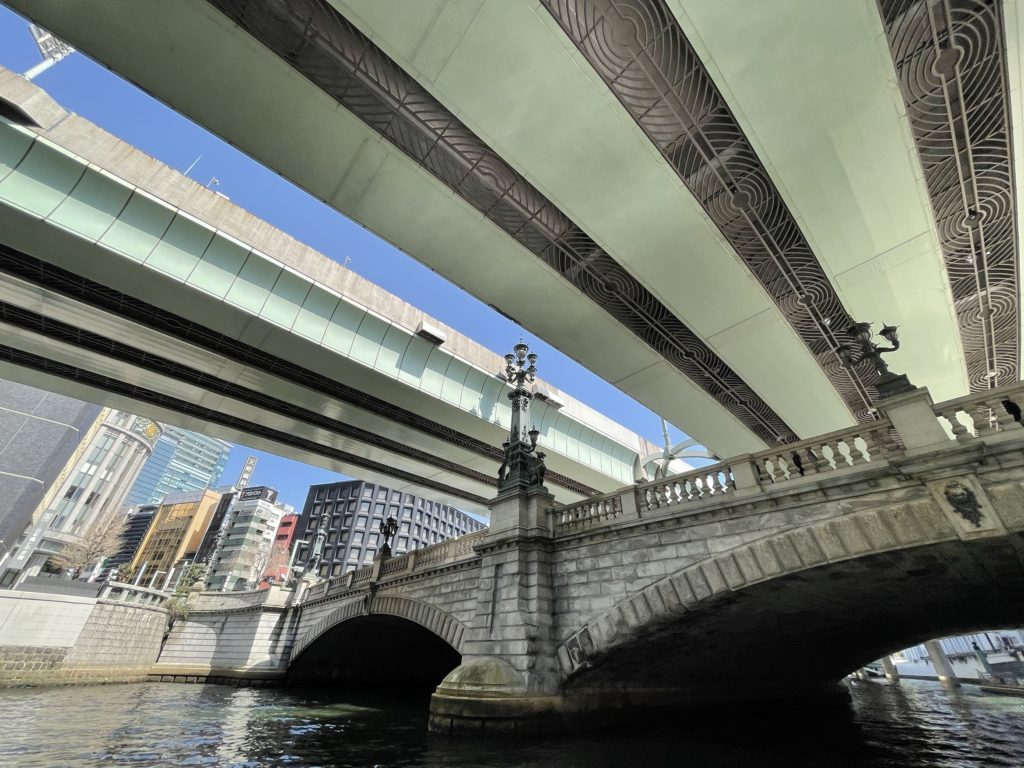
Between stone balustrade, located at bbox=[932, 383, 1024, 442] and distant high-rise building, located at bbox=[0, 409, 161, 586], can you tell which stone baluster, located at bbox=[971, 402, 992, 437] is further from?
distant high-rise building, located at bbox=[0, 409, 161, 586]

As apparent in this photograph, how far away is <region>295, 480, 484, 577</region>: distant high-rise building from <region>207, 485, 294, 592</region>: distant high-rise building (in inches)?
298

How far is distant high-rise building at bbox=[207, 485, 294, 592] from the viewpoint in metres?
78.1

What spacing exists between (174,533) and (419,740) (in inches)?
4267

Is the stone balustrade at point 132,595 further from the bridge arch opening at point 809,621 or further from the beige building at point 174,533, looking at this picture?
the beige building at point 174,533

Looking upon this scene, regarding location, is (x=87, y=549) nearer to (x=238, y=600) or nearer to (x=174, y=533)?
(x=238, y=600)

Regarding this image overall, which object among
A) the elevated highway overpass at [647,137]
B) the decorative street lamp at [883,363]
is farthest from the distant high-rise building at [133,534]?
the decorative street lamp at [883,363]

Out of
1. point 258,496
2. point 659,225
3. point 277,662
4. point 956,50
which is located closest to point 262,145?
point 659,225

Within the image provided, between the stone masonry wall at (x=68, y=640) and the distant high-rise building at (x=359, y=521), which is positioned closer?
the stone masonry wall at (x=68, y=640)

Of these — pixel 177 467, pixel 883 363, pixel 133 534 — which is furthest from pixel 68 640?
pixel 177 467

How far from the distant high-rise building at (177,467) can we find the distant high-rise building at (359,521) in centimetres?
8929

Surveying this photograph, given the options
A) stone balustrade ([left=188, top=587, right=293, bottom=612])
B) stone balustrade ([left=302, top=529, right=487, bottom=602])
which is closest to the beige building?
stone balustrade ([left=188, top=587, right=293, bottom=612])

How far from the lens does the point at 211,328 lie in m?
13.6

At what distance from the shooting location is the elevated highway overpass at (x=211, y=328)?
10.6 meters

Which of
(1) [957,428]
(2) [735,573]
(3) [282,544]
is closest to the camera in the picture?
(1) [957,428]
